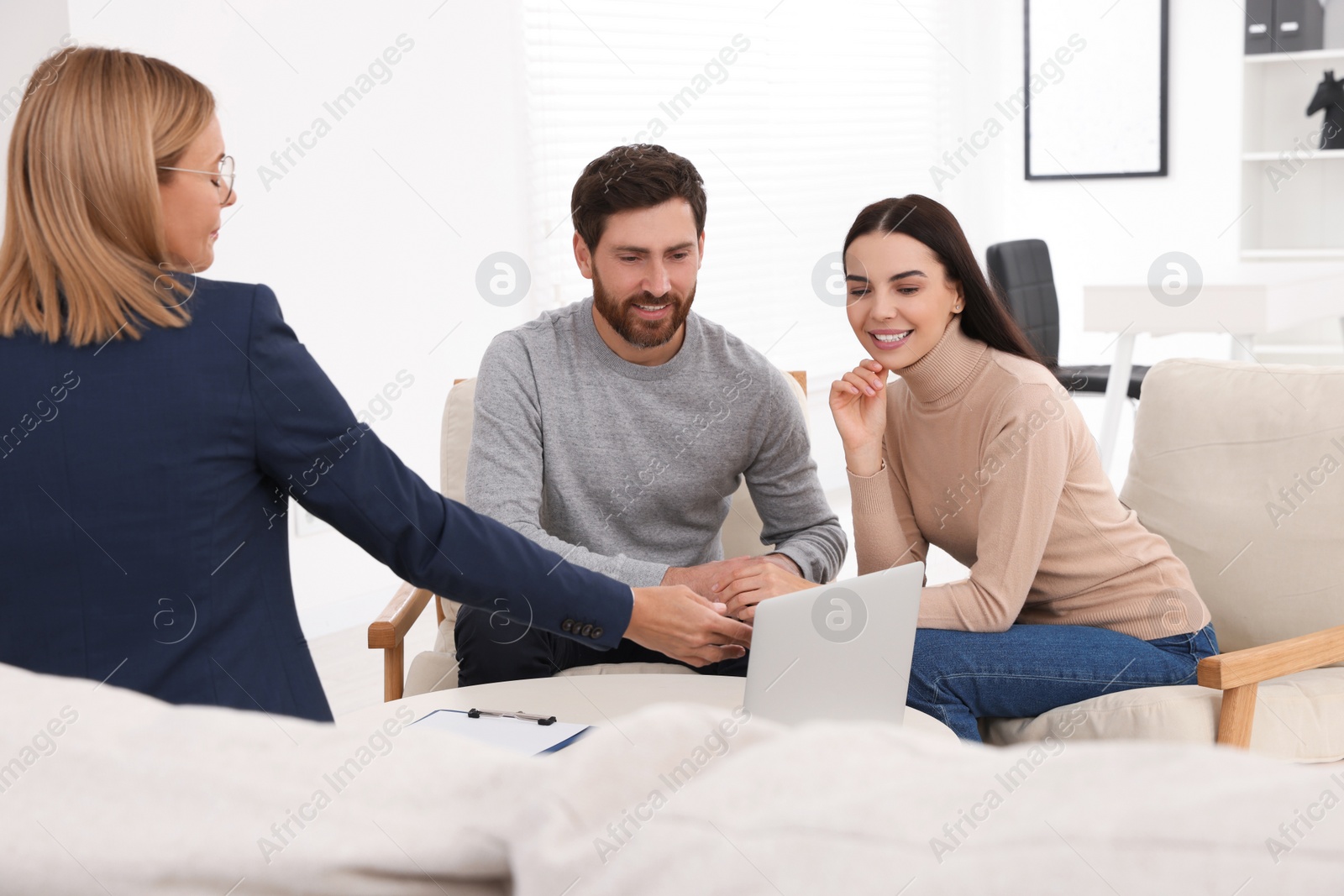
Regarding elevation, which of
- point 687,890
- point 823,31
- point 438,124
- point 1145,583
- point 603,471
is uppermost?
point 823,31

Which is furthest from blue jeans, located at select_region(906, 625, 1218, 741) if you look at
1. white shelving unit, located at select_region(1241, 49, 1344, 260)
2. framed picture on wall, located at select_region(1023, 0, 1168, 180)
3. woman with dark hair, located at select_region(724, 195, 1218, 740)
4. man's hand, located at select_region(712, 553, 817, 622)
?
framed picture on wall, located at select_region(1023, 0, 1168, 180)

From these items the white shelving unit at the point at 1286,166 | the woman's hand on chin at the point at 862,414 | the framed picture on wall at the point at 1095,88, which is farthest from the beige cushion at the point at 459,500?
the framed picture on wall at the point at 1095,88

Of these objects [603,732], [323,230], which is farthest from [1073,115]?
[603,732]

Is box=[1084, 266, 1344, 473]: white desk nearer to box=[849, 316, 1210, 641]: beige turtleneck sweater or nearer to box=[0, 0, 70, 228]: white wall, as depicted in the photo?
box=[849, 316, 1210, 641]: beige turtleneck sweater

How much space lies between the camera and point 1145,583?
181 centimetres

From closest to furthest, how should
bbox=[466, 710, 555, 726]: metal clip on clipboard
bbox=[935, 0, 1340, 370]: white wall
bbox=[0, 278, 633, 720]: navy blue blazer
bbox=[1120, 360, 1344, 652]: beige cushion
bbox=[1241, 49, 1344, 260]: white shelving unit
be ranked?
bbox=[0, 278, 633, 720]: navy blue blazer < bbox=[466, 710, 555, 726]: metal clip on clipboard < bbox=[1120, 360, 1344, 652]: beige cushion < bbox=[1241, 49, 1344, 260]: white shelving unit < bbox=[935, 0, 1340, 370]: white wall

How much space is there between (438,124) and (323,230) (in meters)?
0.54

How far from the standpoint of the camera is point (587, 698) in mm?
1563

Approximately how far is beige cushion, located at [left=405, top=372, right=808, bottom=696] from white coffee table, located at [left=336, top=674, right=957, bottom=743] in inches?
14.4

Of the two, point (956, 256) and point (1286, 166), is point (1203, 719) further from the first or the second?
point (1286, 166)

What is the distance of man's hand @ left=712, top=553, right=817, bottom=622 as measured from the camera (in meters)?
1.72

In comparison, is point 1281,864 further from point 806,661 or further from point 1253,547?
point 1253,547

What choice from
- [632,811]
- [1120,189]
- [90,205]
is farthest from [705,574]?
[1120,189]

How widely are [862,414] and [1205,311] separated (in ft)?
8.02
